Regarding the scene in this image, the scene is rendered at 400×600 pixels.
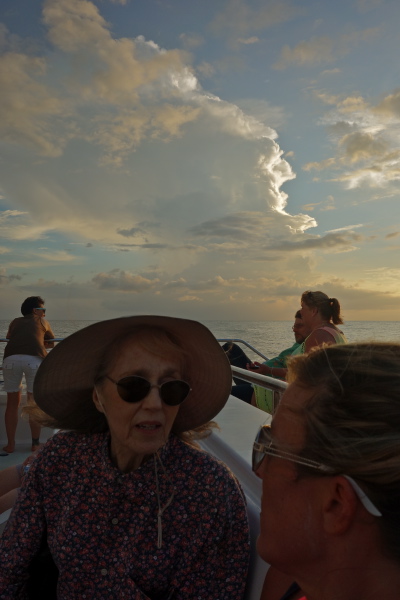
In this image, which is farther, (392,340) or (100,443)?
(100,443)

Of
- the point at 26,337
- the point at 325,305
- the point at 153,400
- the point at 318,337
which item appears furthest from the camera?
the point at 26,337

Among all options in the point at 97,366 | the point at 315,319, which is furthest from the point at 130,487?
the point at 315,319

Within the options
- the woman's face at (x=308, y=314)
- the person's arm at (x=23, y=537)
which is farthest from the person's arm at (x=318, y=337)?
the person's arm at (x=23, y=537)

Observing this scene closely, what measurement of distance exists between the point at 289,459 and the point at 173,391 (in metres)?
0.78

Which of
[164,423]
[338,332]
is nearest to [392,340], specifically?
[164,423]

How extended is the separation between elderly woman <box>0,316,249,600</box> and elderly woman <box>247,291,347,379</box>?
278 cm

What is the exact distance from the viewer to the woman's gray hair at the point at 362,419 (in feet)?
2.56

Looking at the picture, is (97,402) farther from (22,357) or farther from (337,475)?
(22,357)

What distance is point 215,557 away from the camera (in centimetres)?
153

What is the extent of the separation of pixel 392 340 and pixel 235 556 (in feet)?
3.16

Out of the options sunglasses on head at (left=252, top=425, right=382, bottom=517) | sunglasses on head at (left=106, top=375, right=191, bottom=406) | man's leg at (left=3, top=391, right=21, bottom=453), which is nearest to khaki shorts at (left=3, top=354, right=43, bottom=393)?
man's leg at (left=3, top=391, right=21, bottom=453)

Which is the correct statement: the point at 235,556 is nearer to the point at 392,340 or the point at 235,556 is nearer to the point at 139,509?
the point at 139,509

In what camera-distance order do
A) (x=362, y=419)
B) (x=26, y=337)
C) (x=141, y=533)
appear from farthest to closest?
(x=26, y=337), (x=141, y=533), (x=362, y=419)

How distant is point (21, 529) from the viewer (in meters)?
1.62
